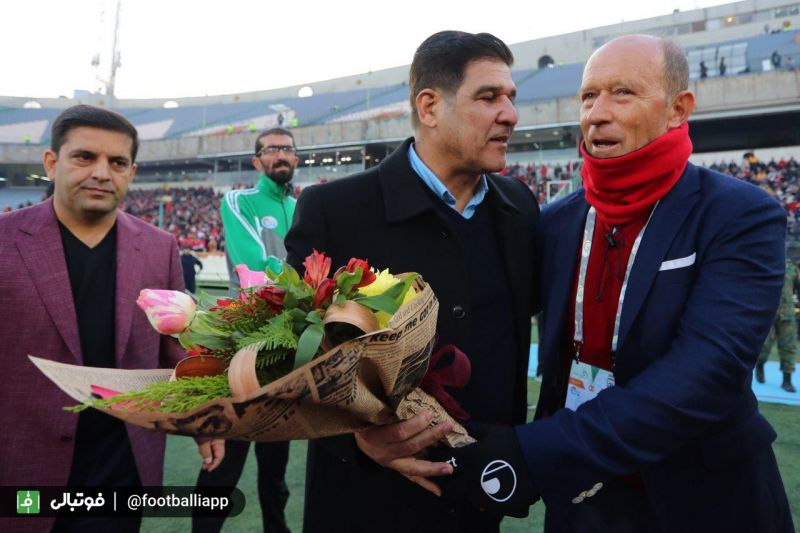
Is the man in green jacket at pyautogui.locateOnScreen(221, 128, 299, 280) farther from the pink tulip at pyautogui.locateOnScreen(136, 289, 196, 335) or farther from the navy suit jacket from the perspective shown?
the navy suit jacket

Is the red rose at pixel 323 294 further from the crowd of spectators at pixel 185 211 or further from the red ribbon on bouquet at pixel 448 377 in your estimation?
the crowd of spectators at pixel 185 211

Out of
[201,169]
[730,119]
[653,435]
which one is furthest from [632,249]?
[201,169]

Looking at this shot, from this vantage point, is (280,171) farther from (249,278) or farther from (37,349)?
(249,278)

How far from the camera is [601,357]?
1.70m

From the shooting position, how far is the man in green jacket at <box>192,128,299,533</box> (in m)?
3.10

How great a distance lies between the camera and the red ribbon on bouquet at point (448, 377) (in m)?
1.41

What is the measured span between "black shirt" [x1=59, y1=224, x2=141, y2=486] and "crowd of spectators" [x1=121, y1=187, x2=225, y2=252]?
25.2m

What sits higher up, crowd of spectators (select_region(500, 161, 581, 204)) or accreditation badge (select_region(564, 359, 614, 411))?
crowd of spectators (select_region(500, 161, 581, 204))

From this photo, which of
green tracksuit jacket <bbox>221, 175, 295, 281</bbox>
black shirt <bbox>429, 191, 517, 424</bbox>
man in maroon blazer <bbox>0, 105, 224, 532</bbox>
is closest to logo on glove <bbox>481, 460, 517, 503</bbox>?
black shirt <bbox>429, 191, 517, 424</bbox>

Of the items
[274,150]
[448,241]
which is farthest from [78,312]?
[274,150]

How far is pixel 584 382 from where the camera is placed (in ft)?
5.68

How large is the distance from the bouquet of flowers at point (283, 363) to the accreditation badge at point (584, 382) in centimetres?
69

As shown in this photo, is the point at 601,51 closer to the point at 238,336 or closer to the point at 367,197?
the point at 367,197

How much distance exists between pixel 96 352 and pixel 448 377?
159 centimetres
